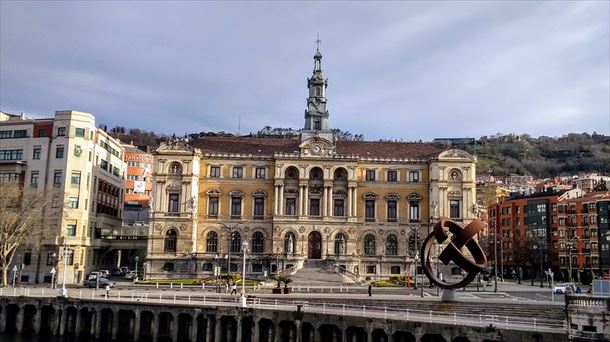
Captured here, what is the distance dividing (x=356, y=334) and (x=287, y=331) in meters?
6.31

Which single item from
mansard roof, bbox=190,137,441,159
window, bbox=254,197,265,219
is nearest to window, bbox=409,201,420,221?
mansard roof, bbox=190,137,441,159

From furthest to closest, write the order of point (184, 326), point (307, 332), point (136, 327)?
1. point (184, 326)
2. point (136, 327)
3. point (307, 332)

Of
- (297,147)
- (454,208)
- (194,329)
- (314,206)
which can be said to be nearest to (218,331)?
(194,329)

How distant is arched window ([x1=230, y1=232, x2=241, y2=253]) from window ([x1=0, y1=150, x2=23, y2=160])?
32.6m

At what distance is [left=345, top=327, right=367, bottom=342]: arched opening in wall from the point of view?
142 ft

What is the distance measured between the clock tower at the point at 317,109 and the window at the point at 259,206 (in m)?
11.5

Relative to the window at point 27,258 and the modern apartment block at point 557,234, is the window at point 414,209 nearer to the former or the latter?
the modern apartment block at point 557,234

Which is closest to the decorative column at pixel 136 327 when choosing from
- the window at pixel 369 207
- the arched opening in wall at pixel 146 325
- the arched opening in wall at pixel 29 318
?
the arched opening in wall at pixel 146 325

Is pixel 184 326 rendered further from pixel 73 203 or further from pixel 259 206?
pixel 73 203

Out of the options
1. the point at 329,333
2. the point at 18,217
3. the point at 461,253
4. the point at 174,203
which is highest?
the point at 174,203

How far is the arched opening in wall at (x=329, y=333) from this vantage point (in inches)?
1764

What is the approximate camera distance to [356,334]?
143ft

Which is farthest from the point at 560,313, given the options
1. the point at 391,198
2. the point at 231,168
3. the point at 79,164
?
the point at 79,164

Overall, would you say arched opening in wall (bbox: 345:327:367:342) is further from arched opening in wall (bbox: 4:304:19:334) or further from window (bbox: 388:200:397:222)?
window (bbox: 388:200:397:222)
